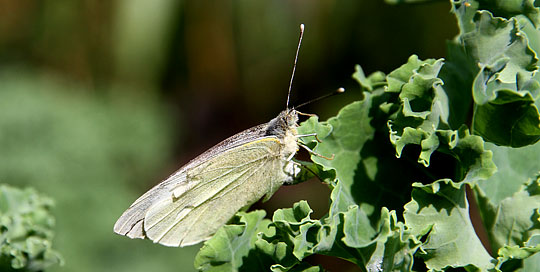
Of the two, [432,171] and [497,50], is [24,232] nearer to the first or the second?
[432,171]

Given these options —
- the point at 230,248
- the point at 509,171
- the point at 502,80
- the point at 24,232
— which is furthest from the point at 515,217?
the point at 24,232

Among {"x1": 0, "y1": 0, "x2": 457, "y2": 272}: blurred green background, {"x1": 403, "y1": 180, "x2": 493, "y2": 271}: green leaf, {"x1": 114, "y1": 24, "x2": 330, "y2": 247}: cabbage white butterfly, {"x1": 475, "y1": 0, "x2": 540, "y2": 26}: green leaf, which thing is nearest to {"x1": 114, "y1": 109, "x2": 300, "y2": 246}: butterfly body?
{"x1": 114, "y1": 24, "x2": 330, "y2": 247}: cabbage white butterfly

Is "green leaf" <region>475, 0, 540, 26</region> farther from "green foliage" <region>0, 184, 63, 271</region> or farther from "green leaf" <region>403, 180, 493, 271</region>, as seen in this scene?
"green foliage" <region>0, 184, 63, 271</region>

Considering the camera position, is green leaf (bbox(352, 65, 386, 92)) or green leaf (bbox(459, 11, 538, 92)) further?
green leaf (bbox(352, 65, 386, 92))

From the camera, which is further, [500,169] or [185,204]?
[185,204]

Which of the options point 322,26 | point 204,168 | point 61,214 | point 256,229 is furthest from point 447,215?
point 322,26

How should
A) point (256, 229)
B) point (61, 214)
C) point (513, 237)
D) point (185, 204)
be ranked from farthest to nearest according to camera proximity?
point (61, 214) < point (185, 204) < point (256, 229) < point (513, 237)

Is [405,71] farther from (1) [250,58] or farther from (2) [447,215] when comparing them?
(1) [250,58]

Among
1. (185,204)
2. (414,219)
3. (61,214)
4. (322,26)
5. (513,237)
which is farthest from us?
(322,26)

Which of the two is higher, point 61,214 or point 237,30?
point 237,30
